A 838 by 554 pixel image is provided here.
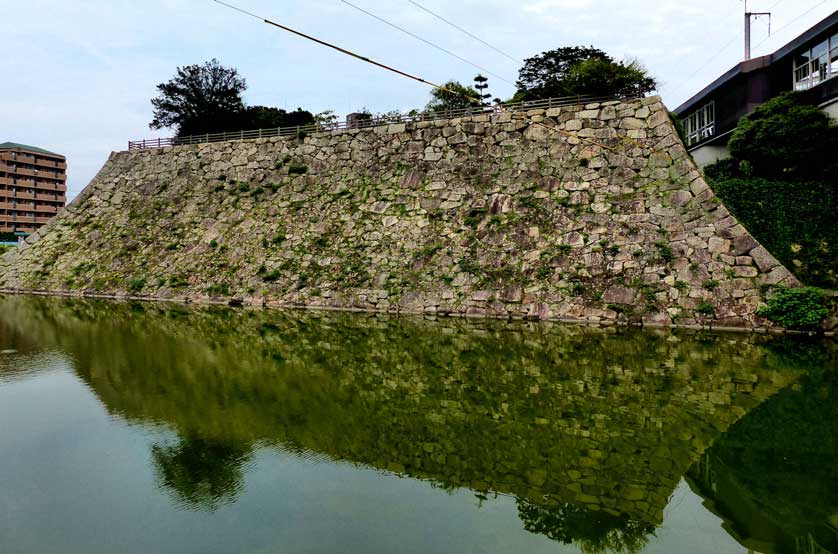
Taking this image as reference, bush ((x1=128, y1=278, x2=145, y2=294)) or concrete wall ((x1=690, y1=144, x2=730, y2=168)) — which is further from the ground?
concrete wall ((x1=690, y1=144, x2=730, y2=168))

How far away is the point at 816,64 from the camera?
24.5 m

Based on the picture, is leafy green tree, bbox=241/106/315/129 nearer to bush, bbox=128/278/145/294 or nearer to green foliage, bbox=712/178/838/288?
bush, bbox=128/278/145/294

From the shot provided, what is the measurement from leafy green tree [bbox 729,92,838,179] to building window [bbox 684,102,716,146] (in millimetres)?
8257

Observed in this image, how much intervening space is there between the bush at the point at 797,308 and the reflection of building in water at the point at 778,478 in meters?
9.80

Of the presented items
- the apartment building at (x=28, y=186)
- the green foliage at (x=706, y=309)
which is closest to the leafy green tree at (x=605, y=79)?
the green foliage at (x=706, y=309)

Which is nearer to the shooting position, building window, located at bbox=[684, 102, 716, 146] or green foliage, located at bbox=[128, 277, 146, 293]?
green foliage, located at bbox=[128, 277, 146, 293]

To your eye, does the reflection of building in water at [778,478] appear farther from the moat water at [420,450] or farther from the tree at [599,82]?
the tree at [599,82]

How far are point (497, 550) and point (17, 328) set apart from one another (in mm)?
20521

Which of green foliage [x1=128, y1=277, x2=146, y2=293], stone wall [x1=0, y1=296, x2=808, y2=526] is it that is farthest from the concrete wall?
green foliage [x1=128, y1=277, x2=146, y2=293]

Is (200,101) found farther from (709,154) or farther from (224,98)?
(709,154)

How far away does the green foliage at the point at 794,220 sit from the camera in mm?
20375

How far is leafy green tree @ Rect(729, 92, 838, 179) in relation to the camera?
2167cm

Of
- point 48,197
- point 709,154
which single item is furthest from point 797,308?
point 48,197

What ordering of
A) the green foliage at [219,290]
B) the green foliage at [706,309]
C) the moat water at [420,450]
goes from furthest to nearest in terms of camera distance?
the green foliage at [219,290] → the green foliage at [706,309] → the moat water at [420,450]
